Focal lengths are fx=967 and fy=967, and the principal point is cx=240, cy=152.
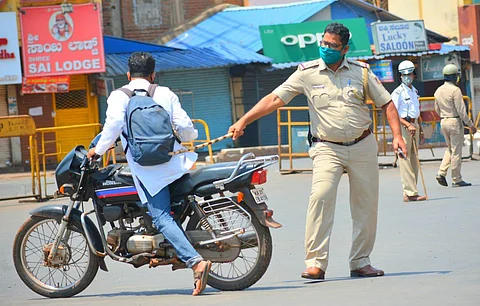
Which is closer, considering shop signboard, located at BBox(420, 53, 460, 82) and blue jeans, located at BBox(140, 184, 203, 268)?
blue jeans, located at BBox(140, 184, 203, 268)

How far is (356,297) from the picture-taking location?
625cm

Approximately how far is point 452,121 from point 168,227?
9177 millimetres

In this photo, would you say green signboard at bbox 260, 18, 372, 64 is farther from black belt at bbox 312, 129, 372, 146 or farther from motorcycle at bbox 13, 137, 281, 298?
motorcycle at bbox 13, 137, 281, 298

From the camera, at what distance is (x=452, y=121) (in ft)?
50.1

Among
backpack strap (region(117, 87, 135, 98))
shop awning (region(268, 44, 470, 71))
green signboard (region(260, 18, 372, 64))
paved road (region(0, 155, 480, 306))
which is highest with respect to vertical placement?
green signboard (region(260, 18, 372, 64))

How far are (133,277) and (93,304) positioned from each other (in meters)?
1.85

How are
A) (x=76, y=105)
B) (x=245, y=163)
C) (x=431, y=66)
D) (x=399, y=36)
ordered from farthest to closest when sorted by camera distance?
(x=431, y=66) < (x=399, y=36) < (x=76, y=105) < (x=245, y=163)

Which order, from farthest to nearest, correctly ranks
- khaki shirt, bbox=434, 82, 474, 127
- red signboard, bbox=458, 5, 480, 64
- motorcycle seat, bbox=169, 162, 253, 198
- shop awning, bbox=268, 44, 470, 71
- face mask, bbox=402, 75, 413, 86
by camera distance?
red signboard, bbox=458, 5, 480, 64 → shop awning, bbox=268, 44, 470, 71 → khaki shirt, bbox=434, 82, 474, 127 → face mask, bbox=402, 75, 413, 86 → motorcycle seat, bbox=169, 162, 253, 198

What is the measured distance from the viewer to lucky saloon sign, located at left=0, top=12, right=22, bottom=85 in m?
25.0

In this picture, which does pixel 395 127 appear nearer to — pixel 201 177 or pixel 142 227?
pixel 201 177

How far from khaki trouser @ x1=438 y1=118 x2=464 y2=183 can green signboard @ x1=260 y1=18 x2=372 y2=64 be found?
13975 mm

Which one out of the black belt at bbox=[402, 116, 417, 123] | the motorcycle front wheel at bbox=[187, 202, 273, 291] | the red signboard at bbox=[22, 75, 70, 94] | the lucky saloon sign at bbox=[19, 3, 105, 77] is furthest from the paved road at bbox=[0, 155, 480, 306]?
the red signboard at bbox=[22, 75, 70, 94]

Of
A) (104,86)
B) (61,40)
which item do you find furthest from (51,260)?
(104,86)

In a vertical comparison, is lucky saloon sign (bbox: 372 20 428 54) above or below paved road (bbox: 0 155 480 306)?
above
